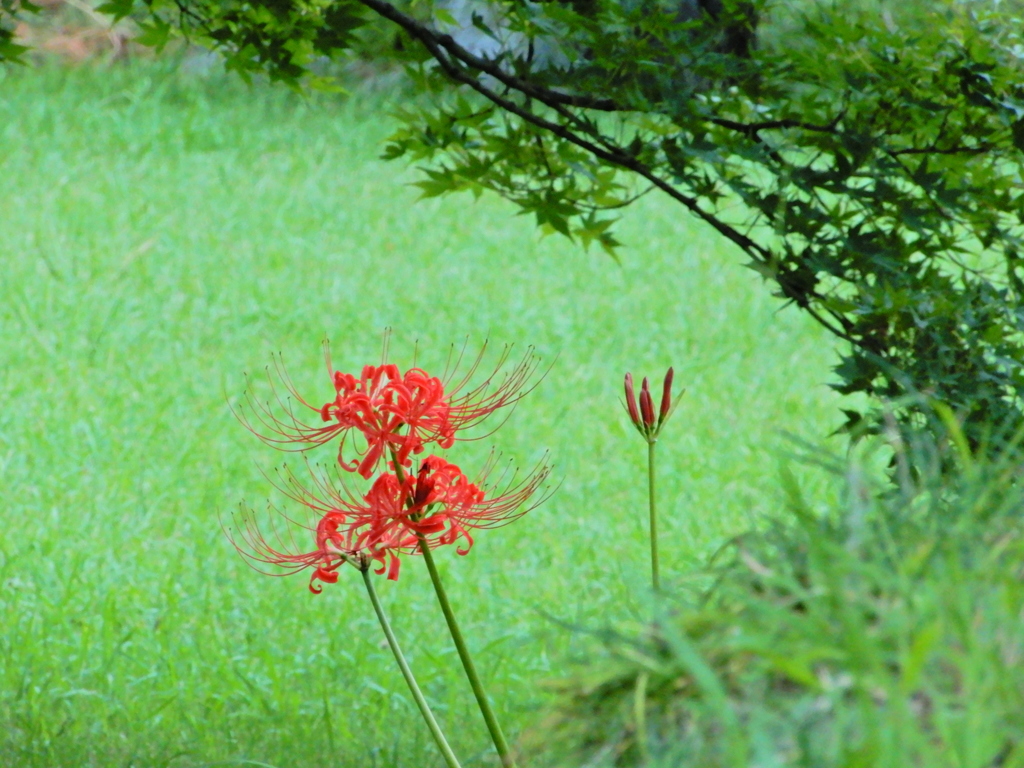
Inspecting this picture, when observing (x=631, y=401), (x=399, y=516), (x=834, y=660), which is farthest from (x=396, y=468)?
(x=834, y=660)

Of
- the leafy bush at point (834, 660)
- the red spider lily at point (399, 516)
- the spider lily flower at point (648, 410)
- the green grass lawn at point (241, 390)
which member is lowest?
the leafy bush at point (834, 660)

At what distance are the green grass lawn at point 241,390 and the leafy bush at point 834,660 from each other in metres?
0.08

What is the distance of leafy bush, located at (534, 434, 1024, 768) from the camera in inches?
17.7

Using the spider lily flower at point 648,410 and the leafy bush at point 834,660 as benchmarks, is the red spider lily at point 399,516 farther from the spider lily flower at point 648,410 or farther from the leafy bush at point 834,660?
the leafy bush at point 834,660

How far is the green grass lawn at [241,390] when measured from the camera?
8.74 feet

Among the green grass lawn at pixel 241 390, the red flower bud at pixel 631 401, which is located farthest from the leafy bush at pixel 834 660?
the red flower bud at pixel 631 401

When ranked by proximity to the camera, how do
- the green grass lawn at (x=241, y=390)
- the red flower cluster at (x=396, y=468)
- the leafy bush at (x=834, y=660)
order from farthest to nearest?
1. the green grass lawn at (x=241, y=390)
2. the red flower cluster at (x=396, y=468)
3. the leafy bush at (x=834, y=660)

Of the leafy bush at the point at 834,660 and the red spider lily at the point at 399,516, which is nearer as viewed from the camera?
the leafy bush at the point at 834,660

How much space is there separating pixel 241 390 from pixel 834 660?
4115 mm

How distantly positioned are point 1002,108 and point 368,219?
501cm

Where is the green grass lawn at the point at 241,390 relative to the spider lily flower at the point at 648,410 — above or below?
above

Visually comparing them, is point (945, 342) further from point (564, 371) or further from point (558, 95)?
point (564, 371)

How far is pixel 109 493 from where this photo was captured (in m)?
3.71

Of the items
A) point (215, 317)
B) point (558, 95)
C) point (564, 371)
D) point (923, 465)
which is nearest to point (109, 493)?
point (215, 317)
